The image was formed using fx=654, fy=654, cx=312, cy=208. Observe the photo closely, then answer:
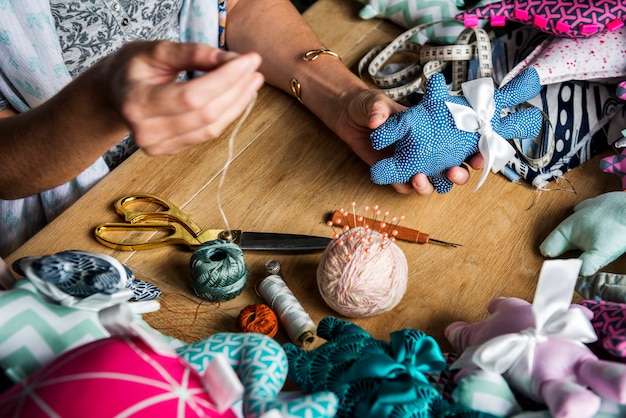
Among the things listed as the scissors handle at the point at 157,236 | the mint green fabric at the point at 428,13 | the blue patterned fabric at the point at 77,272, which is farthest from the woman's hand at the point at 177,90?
the mint green fabric at the point at 428,13

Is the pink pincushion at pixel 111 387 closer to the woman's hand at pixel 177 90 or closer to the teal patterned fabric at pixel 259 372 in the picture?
the teal patterned fabric at pixel 259 372

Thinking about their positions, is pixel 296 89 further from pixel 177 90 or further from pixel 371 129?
pixel 177 90

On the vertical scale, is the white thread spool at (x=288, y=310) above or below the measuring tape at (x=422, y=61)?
below

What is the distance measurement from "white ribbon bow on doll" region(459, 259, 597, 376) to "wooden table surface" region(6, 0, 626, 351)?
143 mm

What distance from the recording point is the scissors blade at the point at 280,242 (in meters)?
0.89

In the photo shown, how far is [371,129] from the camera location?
992 millimetres

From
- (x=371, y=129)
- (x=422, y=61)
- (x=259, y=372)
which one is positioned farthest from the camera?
(x=422, y=61)

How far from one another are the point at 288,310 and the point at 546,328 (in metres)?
0.30

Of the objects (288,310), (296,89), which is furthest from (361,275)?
(296,89)

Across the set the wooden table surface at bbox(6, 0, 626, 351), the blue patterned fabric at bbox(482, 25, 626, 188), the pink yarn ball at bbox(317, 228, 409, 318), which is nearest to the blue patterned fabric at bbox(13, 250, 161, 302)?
the wooden table surface at bbox(6, 0, 626, 351)

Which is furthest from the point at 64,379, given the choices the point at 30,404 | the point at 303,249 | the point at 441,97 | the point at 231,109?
the point at 441,97

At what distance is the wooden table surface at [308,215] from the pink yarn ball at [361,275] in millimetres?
35

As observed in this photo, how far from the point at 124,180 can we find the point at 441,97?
475 mm

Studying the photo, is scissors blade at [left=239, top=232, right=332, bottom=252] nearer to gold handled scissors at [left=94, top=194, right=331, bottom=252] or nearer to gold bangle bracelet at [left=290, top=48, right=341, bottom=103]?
gold handled scissors at [left=94, top=194, right=331, bottom=252]
